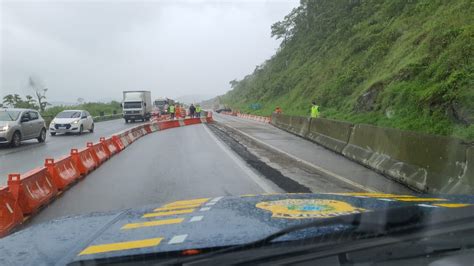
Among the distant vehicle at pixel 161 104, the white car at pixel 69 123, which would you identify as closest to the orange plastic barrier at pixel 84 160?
the white car at pixel 69 123

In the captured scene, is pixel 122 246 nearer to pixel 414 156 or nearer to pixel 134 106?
pixel 414 156

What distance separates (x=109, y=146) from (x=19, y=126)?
695 centimetres

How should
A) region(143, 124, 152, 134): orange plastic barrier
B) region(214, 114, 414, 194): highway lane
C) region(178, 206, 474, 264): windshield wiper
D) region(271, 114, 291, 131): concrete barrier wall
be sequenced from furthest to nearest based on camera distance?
1. region(143, 124, 152, 134): orange plastic barrier
2. region(271, 114, 291, 131): concrete barrier wall
3. region(214, 114, 414, 194): highway lane
4. region(178, 206, 474, 264): windshield wiper

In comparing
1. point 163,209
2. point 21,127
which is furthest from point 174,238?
point 21,127

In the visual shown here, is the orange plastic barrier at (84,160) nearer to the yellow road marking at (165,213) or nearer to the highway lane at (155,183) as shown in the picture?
the highway lane at (155,183)

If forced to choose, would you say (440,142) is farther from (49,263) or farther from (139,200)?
(49,263)

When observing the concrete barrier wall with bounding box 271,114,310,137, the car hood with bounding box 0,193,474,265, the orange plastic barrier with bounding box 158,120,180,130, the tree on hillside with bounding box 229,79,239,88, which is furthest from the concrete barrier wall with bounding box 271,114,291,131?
the tree on hillside with bounding box 229,79,239,88

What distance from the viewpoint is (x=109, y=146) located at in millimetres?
16328

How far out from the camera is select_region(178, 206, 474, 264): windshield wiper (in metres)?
2.31

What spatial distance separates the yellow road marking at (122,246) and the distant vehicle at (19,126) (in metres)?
19.2

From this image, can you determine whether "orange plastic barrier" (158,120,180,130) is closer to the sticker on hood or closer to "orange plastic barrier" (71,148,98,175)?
"orange plastic barrier" (71,148,98,175)

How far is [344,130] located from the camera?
16094mm

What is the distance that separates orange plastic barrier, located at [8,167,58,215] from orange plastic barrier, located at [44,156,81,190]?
294mm

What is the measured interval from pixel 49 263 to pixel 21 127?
67.1ft
